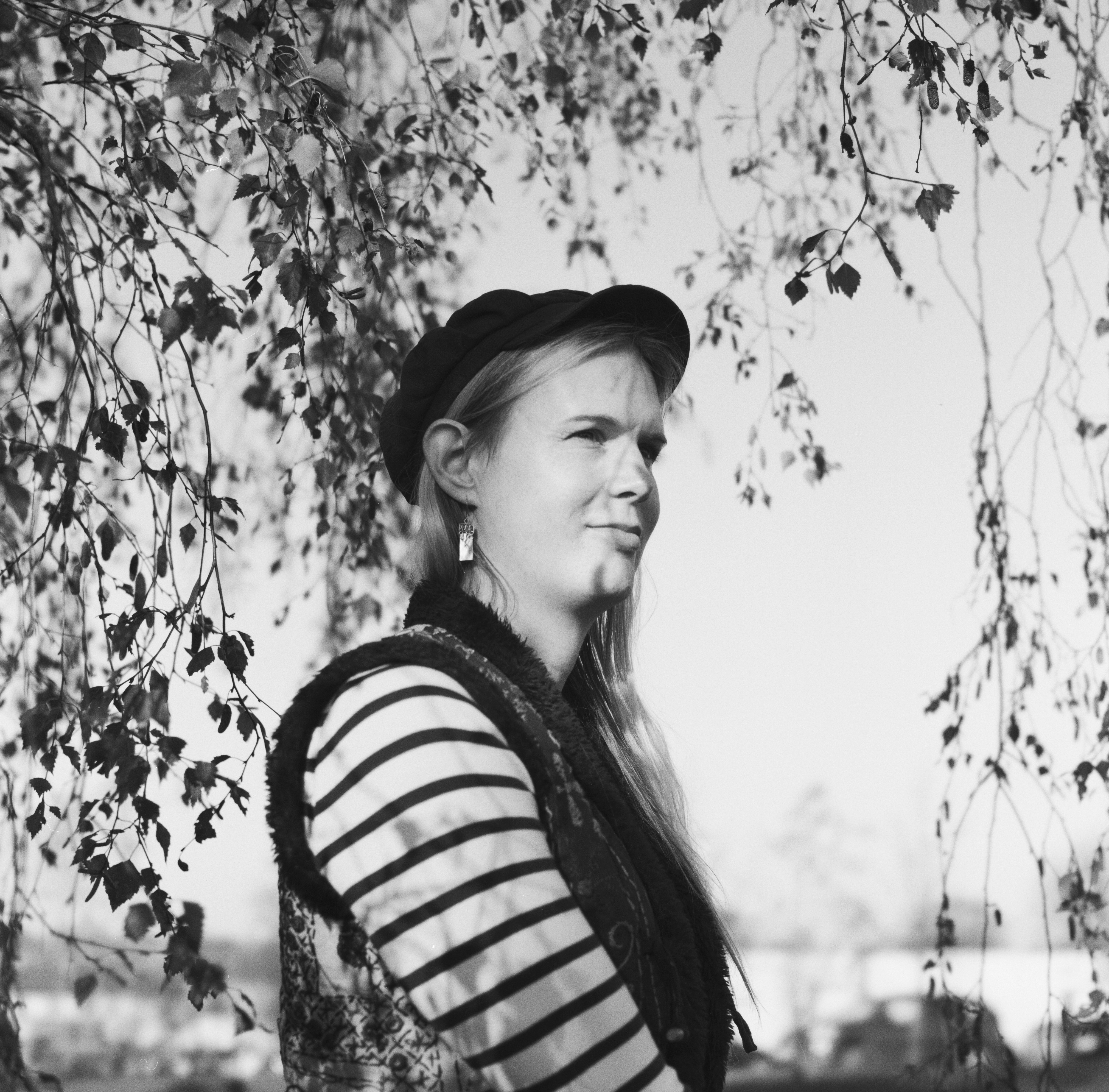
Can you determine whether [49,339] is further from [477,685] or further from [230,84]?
[477,685]

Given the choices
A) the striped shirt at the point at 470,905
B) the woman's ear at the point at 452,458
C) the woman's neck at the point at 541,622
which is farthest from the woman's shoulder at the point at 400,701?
the woman's ear at the point at 452,458

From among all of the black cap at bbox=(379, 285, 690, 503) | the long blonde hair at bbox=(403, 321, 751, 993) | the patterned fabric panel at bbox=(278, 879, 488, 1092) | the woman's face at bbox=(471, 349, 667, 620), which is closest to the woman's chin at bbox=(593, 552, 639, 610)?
the woman's face at bbox=(471, 349, 667, 620)

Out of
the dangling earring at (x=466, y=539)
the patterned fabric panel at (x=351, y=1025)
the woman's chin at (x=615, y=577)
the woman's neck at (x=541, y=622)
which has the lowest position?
the patterned fabric panel at (x=351, y=1025)

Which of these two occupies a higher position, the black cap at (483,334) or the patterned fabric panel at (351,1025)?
the black cap at (483,334)

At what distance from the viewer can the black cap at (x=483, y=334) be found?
1.63m

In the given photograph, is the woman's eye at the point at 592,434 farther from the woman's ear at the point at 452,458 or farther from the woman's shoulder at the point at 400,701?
A: the woman's shoulder at the point at 400,701

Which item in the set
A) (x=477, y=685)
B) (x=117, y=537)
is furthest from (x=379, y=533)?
(x=477, y=685)

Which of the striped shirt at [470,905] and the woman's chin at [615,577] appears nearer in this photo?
the striped shirt at [470,905]

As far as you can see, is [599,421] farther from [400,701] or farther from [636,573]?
[400,701]

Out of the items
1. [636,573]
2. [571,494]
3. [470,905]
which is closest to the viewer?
[470,905]

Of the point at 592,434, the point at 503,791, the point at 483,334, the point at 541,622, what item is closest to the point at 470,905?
the point at 503,791

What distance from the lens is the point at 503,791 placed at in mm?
1204

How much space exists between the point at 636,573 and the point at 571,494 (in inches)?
8.2

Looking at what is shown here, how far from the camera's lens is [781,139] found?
374 cm
